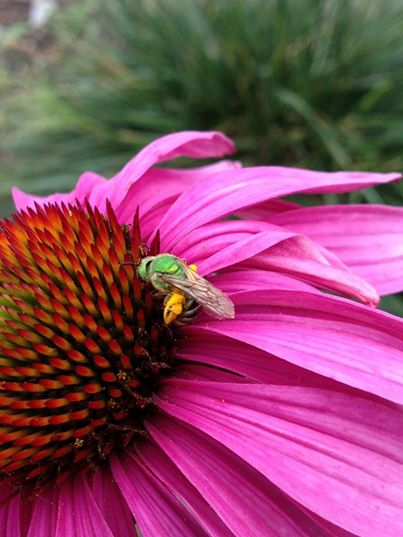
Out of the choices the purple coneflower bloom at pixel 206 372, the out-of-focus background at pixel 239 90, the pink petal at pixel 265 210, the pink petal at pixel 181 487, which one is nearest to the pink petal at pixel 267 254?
the purple coneflower bloom at pixel 206 372

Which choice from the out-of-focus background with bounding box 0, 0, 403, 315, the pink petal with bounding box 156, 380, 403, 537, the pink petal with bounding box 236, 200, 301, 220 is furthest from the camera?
the out-of-focus background with bounding box 0, 0, 403, 315

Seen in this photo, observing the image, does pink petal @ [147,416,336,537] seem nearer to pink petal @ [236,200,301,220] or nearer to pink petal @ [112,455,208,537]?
pink petal @ [112,455,208,537]

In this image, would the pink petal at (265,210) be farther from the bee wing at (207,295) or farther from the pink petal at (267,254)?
the bee wing at (207,295)

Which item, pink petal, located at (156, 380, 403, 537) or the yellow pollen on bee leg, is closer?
pink petal, located at (156, 380, 403, 537)

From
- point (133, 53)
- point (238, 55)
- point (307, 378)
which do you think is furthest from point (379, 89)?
point (307, 378)

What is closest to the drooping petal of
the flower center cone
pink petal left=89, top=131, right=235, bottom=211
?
pink petal left=89, top=131, right=235, bottom=211

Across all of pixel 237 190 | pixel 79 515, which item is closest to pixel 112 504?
pixel 79 515

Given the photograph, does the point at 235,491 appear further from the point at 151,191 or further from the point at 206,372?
the point at 151,191
